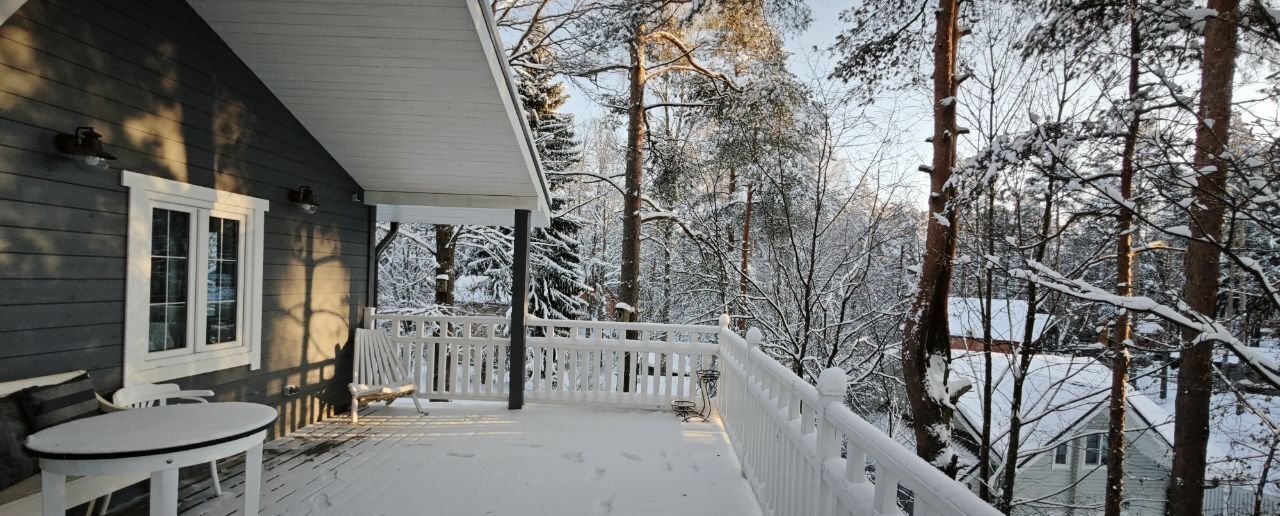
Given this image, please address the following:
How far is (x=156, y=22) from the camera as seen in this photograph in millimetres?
3139

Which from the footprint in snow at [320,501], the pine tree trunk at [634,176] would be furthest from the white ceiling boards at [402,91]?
the pine tree trunk at [634,176]

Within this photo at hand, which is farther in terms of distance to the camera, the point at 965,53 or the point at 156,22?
the point at 965,53

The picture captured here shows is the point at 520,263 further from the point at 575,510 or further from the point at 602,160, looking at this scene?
the point at 602,160

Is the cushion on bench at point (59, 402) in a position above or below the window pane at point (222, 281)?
below

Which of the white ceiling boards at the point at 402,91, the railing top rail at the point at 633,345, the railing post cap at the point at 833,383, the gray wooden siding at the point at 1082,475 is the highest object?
the white ceiling boards at the point at 402,91

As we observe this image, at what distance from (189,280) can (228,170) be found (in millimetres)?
738

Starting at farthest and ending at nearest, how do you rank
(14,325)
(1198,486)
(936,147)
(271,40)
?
(936,147)
(1198,486)
(271,40)
(14,325)

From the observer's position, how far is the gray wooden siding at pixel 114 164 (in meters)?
2.48

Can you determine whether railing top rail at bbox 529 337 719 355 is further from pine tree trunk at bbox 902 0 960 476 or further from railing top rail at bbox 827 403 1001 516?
railing top rail at bbox 827 403 1001 516

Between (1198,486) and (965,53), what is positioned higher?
(965,53)

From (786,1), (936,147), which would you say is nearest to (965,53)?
(936,147)

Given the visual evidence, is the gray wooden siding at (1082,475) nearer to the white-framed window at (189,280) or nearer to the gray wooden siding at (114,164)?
the gray wooden siding at (114,164)

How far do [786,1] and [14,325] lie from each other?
25.8 ft

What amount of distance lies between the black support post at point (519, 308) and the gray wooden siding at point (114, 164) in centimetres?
169
